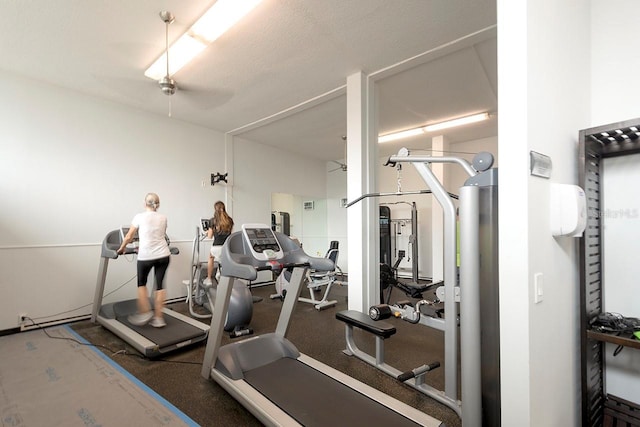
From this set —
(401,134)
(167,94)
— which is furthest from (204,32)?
(401,134)

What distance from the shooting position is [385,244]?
6512 millimetres

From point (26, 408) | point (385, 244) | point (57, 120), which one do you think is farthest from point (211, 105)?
point (385, 244)

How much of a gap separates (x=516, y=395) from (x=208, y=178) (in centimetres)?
555

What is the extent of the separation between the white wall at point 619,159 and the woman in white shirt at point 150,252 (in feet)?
12.9

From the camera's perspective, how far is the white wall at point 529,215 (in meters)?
1.08

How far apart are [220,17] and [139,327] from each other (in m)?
3.39

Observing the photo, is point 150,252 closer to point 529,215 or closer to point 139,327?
point 139,327

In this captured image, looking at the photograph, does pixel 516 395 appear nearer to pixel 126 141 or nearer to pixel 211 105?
pixel 211 105

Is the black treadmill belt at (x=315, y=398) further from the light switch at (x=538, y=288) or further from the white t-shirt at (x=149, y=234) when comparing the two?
the white t-shirt at (x=149, y=234)

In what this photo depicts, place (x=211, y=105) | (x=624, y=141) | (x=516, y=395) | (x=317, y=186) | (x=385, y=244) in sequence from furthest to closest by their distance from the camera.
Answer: (x=317, y=186) → (x=385, y=244) → (x=211, y=105) → (x=624, y=141) → (x=516, y=395)

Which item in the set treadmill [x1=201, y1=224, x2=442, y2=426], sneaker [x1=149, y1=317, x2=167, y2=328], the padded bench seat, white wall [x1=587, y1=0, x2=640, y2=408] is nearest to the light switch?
white wall [x1=587, y1=0, x2=640, y2=408]

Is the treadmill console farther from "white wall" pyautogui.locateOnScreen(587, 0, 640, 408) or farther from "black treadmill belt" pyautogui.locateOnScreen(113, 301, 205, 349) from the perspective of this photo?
"white wall" pyautogui.locateOnScreen(587, 0, 640, 408)

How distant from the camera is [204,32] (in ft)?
9.09

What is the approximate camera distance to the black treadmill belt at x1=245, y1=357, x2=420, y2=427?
5.87 feet
